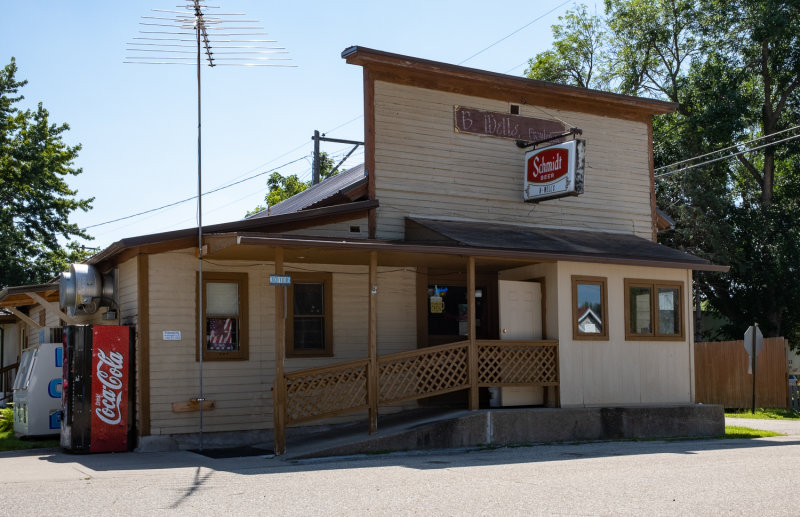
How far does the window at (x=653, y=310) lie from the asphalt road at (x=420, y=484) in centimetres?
406

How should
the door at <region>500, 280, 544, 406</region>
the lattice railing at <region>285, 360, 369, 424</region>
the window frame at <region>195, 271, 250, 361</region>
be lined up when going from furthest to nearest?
the door at <region>500, 280, 544, 406</region>, the window frame at <region>195, 271, 250, 361</region>, the lattice railing at <region>285, 360, 369, 424</region>

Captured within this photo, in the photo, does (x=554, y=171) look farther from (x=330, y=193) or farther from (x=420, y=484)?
(x=420, y=484)

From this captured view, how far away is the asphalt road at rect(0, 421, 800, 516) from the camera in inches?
321

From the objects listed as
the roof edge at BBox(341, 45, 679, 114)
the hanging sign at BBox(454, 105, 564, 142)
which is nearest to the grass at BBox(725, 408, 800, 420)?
the roof edge at BBox(341, 45, 679, 114)

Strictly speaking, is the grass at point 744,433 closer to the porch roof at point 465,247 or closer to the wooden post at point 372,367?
the porch roof at point 465,247

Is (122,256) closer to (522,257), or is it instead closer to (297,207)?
(297,207)

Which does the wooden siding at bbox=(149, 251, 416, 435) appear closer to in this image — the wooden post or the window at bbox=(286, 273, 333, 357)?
the window at bbox=(286, 273, 333, 357)

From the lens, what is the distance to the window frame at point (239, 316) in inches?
573

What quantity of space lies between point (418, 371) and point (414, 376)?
0.16 meters

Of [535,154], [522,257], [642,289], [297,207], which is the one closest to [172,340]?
[297,207]

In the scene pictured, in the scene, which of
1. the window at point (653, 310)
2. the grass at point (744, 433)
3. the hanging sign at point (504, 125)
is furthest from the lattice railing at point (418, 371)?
the grass at point (744, 433)

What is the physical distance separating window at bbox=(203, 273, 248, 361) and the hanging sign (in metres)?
5.56

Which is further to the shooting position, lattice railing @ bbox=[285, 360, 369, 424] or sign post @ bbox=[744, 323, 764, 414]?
sign post @ bbox=[744, 323, 764, 414]

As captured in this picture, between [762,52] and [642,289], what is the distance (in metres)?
20.5
